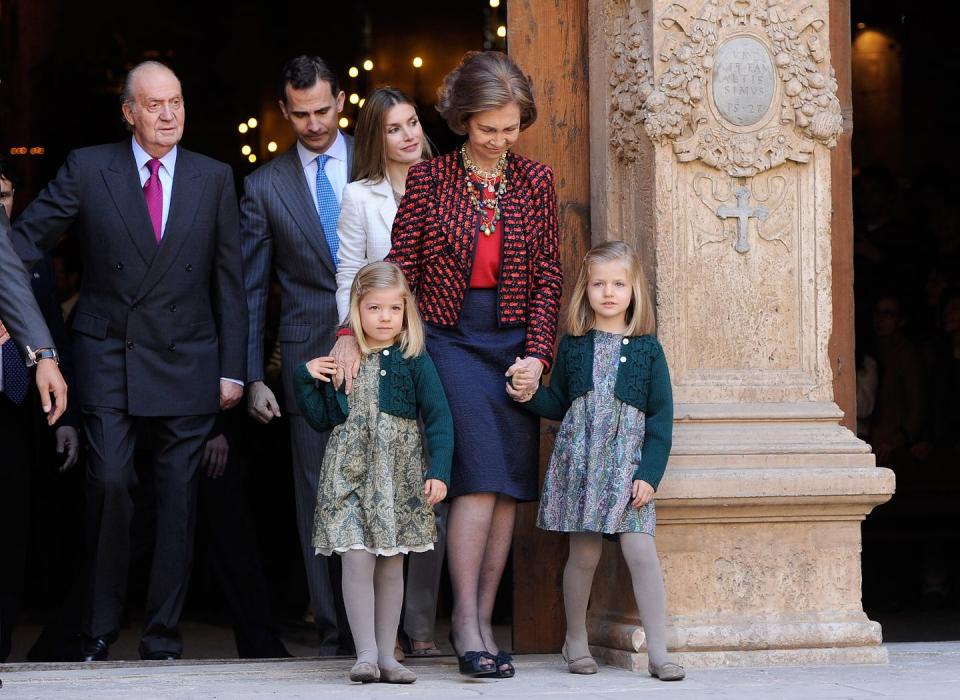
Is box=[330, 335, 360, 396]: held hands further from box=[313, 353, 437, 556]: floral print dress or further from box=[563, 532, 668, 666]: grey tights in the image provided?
box=[563, 532, 668, 666]: grey tights

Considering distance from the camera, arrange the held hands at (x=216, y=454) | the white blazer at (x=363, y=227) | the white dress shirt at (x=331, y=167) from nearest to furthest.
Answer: the white blazer at (x=363, y=227) < the white dress shirt at (x=331, y=167) < the held hands at (x=216, y=454)

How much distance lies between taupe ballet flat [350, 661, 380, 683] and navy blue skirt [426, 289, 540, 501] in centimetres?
66

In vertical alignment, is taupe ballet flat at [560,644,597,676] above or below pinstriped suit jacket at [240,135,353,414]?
below

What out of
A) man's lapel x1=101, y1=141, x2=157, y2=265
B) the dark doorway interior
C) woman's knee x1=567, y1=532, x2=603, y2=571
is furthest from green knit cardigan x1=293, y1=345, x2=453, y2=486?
the dark doorway interior

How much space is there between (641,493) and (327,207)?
6.26 ft

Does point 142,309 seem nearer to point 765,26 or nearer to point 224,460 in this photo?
point 224,460

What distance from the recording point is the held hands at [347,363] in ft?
19.2

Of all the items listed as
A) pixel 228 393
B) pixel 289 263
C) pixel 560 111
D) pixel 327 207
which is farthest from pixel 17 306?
pixel 560 111

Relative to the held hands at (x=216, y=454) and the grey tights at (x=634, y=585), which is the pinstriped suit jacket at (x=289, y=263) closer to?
the held hands at (x=216, y=454)

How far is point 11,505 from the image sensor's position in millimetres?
6898

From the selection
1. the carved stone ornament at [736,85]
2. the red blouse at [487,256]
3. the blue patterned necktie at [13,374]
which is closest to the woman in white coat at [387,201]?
the red blouse at [487,256]

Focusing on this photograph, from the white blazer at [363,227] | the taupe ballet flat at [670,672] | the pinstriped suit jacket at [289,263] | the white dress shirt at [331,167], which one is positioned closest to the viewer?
the taupe ballet flat at [670,672]

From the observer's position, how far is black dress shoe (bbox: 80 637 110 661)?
653 centimetres

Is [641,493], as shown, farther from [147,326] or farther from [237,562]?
[237,562]
